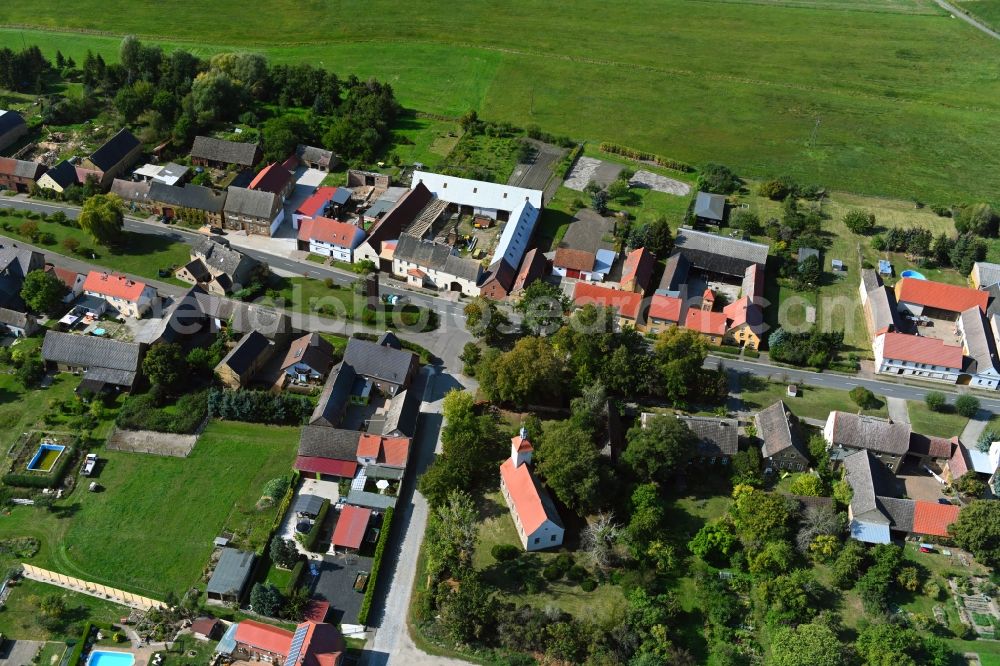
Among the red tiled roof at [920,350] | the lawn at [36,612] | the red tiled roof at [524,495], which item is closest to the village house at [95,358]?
the lawn at [36,612]

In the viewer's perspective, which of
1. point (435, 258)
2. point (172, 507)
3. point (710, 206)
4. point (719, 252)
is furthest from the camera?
point (710, 206)

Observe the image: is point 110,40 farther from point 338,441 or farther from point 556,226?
point 338,441

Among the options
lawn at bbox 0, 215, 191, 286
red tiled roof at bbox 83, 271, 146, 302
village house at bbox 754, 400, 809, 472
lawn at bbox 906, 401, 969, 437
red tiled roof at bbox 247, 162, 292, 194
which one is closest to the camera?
village house at bbox 754, 400, 809, 472

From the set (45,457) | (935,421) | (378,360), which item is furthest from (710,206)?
(45,457)

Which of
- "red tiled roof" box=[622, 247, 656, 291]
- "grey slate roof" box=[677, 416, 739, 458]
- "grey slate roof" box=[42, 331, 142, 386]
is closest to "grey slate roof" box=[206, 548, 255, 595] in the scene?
"grey slate roof" box=[42, 331, 142, 386]

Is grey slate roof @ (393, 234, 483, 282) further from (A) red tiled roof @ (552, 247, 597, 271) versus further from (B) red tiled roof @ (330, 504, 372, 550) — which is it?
(B) red tiled roof @ (330, 504, 372, 550)

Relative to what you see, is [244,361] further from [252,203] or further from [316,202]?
[316,202]
